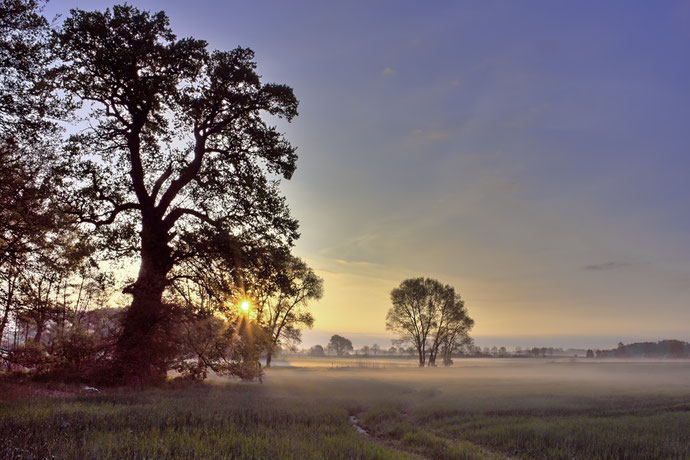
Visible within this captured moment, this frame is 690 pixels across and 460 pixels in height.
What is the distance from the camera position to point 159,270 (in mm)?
20641

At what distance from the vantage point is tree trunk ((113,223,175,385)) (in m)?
19.0

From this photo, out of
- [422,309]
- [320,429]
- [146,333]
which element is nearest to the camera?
[320,429]

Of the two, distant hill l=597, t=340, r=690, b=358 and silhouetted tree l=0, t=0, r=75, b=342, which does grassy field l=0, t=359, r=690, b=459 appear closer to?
silhouetted tree l=0, t=0, r=75, b=342

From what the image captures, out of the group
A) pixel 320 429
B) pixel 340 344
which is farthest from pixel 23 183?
pixel 340 344

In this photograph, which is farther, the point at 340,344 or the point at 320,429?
the point at 340,344

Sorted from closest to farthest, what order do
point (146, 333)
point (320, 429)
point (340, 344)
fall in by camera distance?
point (320, 429)
point (146, 333)
point (340, 344)

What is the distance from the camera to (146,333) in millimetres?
19312

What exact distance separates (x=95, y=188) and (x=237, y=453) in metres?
18.2

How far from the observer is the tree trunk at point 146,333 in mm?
19016

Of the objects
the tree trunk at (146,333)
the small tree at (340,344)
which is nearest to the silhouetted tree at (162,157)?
the tree trunk at (146,333)

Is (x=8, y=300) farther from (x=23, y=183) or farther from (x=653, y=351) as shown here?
(x=653, y=351)

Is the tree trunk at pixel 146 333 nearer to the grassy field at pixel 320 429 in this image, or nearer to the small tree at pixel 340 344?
the grassy field at pixel 320 429

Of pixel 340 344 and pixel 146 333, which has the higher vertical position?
pixel 146 333

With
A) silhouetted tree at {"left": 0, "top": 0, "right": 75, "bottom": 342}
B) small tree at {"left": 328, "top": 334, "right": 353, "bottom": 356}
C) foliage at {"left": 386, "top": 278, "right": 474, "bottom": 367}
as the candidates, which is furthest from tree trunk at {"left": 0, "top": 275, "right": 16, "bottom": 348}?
small tree at {"left": 328, "top": 334, "right": 353, "bottom": 356}
